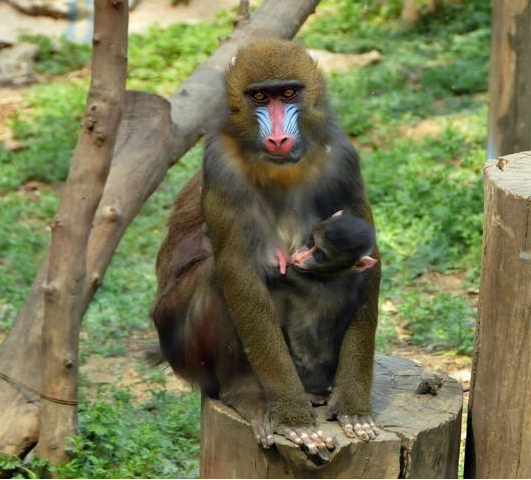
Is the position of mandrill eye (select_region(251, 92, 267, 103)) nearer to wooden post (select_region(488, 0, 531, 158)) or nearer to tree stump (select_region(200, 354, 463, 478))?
tree stump (select_region(200, 354, 463, 478))

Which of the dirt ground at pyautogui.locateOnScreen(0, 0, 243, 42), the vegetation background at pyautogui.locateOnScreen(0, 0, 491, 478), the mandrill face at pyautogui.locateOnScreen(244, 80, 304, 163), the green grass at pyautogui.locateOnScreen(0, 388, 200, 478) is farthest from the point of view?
the dirt ground at pyautogui.locateOnScreen(0, 0, 243, 42)

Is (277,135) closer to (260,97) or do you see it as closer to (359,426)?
(260,97)

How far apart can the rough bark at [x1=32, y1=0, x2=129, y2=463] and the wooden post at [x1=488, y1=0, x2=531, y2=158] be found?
4.14 m

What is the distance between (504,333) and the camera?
4.11 m

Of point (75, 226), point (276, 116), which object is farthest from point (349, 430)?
point (75, 226)

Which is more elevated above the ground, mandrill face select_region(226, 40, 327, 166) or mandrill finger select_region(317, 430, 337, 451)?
mandrill face select_region(226, 40, 327, 166)

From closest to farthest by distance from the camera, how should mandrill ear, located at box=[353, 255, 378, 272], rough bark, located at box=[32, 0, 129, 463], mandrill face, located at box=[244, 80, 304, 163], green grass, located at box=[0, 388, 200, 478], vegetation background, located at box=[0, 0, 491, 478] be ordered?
1. mandrill face, located at box=[244, 80, 304, 163]
2. mandrill ear, located at box=[353, 255, 378, 272]
3. rough bark, located at box=[32, 0, 129, 463]
4. green grass, located at box=[0, 388, 200, 478]
5. vegetation background, located at box=[0, 0, 491, 478]

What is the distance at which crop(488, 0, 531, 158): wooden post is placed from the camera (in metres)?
8.64

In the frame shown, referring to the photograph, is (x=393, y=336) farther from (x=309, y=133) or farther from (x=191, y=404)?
(x=309, y=133)

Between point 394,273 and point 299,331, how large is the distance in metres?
3.96

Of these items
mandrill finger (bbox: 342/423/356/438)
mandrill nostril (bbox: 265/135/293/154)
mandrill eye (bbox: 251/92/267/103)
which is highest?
mandrill eye (bbox: 251/92/267/103)

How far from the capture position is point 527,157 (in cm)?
449

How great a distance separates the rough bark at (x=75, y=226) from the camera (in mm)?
5398

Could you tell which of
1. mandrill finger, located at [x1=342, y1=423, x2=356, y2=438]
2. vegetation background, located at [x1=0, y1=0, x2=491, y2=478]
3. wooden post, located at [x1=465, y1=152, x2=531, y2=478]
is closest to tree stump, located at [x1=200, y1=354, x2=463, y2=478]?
mandrill finger, located at [x1=342, y1=423, x2=356, y2=438]
